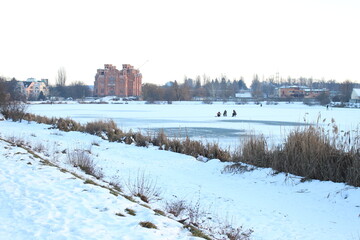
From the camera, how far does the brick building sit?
11850 centimetres

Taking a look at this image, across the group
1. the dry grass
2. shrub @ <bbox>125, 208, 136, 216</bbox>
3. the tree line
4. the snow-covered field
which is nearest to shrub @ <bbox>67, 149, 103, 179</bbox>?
the snow-covered field

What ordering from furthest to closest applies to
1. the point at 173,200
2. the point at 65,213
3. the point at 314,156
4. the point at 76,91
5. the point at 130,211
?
1. the point at 76,91
2. the point at 314,156
3. the point at 173,200
4. the point at 130,211
5. the point at 65,213

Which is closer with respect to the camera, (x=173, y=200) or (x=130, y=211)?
(x=130, y=211)

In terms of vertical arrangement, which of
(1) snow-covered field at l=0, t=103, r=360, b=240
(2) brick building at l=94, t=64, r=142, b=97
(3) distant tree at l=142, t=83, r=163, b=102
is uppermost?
(2) brick building at l=94, t=64, r=142, b=97

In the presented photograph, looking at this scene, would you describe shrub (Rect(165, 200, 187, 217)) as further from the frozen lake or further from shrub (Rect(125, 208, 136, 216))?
the frozen lake

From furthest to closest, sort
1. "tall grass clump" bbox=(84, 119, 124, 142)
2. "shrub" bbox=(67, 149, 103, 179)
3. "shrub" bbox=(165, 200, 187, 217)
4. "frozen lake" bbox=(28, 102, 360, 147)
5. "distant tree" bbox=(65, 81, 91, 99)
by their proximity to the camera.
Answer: "distant tree" bbox=(65, 81, 91, 99)
"frozen lake" bbox=(28, 102, 360, 147)
"tall grass clump" bbox=(84, 119, 124, 142)
"shrub" bbox=(67, 149, 103, 179)
"shrub" bbox=(165, 200, 187, 217)

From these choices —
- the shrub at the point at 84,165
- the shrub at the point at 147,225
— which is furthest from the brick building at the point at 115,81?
the shrub at the point at 147,225

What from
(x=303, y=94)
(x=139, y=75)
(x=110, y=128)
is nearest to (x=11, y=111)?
(x=110, y=128)

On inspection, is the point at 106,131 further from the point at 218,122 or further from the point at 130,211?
the point at 130,211

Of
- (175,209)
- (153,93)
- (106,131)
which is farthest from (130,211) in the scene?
(153,93)

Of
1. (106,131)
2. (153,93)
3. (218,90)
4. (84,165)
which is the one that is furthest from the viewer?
(218,90)

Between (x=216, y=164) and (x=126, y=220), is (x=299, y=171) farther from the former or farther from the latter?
(x=126, y=220)

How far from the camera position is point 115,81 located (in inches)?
4648

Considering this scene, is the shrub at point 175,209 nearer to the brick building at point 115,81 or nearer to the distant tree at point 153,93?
the distant tree at point 153,93
